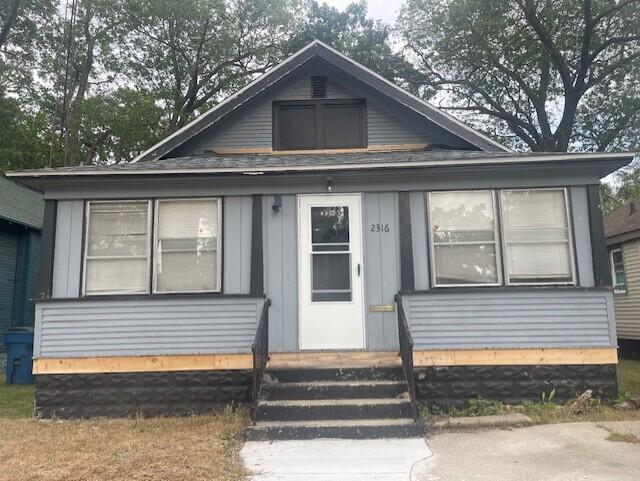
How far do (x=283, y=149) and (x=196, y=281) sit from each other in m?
3.13

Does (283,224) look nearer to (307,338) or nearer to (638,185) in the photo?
(307,338)

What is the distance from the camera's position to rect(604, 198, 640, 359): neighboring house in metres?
12.7

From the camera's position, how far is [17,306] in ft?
43.4

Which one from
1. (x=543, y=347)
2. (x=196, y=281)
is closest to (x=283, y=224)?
(x=196, y=281)

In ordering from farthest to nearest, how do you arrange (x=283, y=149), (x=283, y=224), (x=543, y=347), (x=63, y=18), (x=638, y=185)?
(x=638, y=185) < (x=63, y=18) < (x=283, y=149) < (x=283, y=224) < (x=543, y=347)

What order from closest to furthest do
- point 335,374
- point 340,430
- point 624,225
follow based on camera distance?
point 340,430 → point 335,374 → point 624,225

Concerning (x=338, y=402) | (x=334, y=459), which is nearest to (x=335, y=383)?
(x=338, y=402)

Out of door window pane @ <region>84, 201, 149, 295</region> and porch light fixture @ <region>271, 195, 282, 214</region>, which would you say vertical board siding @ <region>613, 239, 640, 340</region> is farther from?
door window pane @ <region>84, 201, 149, 295</region>

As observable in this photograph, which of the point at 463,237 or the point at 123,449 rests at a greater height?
the point at 463,237

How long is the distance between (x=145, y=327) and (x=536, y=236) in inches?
212

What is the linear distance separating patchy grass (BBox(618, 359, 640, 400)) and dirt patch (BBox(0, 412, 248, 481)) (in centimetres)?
523

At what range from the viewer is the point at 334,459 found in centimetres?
472

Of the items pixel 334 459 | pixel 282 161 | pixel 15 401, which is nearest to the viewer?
pixel 334 459

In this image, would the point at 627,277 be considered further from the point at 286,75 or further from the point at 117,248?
the point at 117,248
